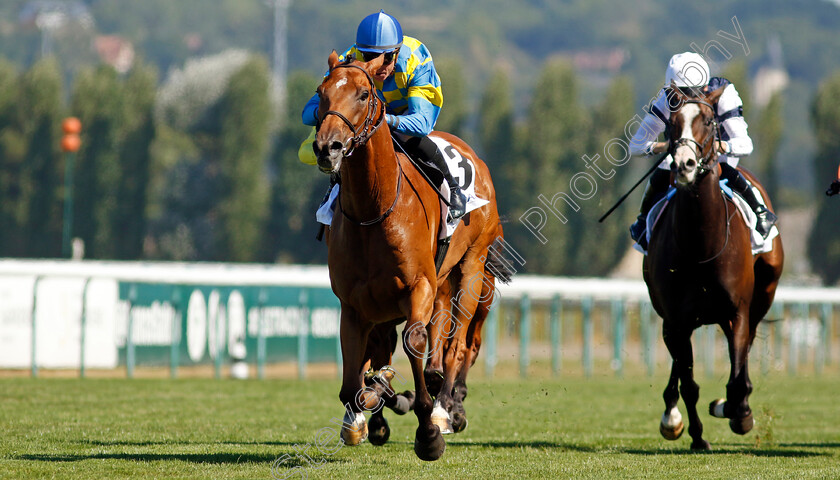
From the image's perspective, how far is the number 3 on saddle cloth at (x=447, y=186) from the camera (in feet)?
21.6

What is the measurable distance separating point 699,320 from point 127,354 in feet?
30.0

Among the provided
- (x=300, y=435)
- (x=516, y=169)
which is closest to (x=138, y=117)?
(x=516, y=169)

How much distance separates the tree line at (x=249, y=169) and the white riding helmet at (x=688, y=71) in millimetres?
28162

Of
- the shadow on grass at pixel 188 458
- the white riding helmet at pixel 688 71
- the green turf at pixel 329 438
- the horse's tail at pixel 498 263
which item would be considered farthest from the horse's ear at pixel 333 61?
the white riding helmet at pixel 688 71

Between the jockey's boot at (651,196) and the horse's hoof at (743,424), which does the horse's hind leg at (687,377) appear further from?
the jockey's boot at (651,196)

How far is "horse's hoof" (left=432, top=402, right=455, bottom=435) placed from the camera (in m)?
6.59

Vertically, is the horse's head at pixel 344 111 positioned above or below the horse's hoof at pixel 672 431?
above

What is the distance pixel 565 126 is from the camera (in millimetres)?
41844

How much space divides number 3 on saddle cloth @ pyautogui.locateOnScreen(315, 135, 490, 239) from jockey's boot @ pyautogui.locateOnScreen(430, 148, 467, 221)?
42 millimetres

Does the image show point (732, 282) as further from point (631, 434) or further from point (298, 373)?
point (298, 373)

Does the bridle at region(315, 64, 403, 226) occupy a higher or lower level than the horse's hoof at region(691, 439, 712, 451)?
higher

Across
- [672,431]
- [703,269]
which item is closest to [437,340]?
[703,269]

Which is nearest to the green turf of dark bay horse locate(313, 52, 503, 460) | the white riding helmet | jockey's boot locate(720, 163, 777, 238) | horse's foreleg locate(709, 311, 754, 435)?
horse's foreleg locate(709, 311, 754, 435)

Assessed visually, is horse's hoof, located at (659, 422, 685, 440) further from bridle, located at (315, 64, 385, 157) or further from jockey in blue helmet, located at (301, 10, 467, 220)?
bridle, located at (315, 64, 385, 157)
